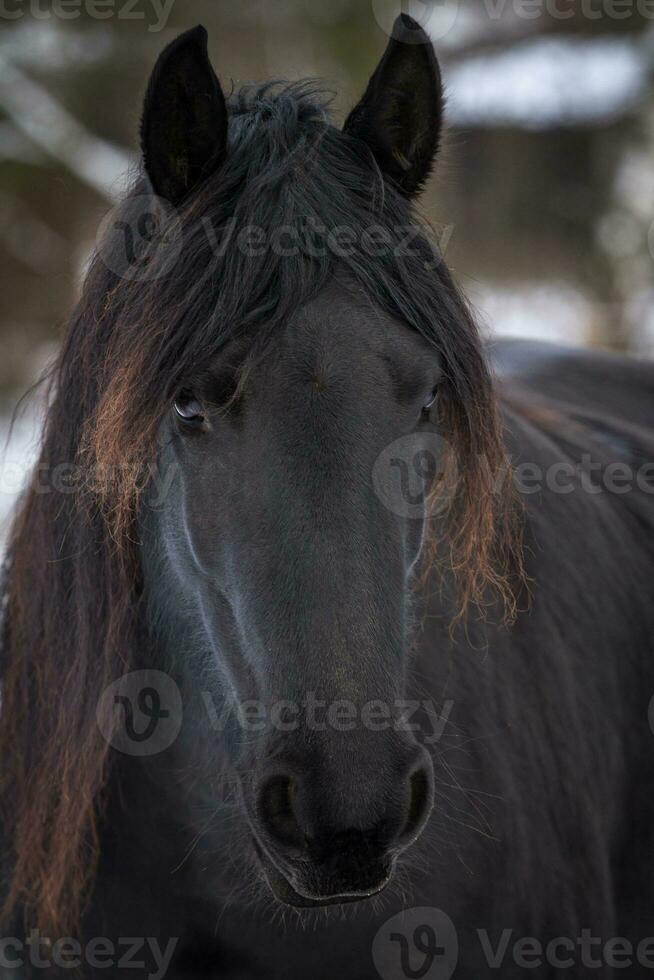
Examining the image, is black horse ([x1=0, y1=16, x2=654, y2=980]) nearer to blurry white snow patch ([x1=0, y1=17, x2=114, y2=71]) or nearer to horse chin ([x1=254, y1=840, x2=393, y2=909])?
horse chin ([x1=254, y1=840, x2=393, y2=909])

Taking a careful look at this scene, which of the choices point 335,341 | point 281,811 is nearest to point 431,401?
point 335,341

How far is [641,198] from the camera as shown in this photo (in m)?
11.2

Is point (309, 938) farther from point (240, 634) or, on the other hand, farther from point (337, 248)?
point (337, 248)

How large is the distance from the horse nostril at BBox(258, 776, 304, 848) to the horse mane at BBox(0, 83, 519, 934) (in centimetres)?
71

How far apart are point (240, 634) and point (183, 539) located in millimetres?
295

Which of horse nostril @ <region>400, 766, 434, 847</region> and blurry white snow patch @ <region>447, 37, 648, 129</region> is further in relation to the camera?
blurry white snow patch @ <region>447, 37, 648, 129</region>

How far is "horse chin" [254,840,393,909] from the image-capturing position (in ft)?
5.51

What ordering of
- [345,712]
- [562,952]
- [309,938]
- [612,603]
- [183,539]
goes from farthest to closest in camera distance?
[612,603]
[562,952]
[309,938]
[183,539]
[345,712]

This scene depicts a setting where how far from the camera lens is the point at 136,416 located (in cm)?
200

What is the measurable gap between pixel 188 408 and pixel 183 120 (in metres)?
0.61

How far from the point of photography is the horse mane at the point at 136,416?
1.98 m

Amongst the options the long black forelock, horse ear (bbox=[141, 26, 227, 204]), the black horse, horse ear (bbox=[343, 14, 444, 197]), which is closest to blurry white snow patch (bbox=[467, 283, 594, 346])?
the black horse

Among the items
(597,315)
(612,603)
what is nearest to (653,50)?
(597,315)

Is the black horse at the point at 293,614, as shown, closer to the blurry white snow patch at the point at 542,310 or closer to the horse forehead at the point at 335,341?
the horse forehead at the point at 335,341
